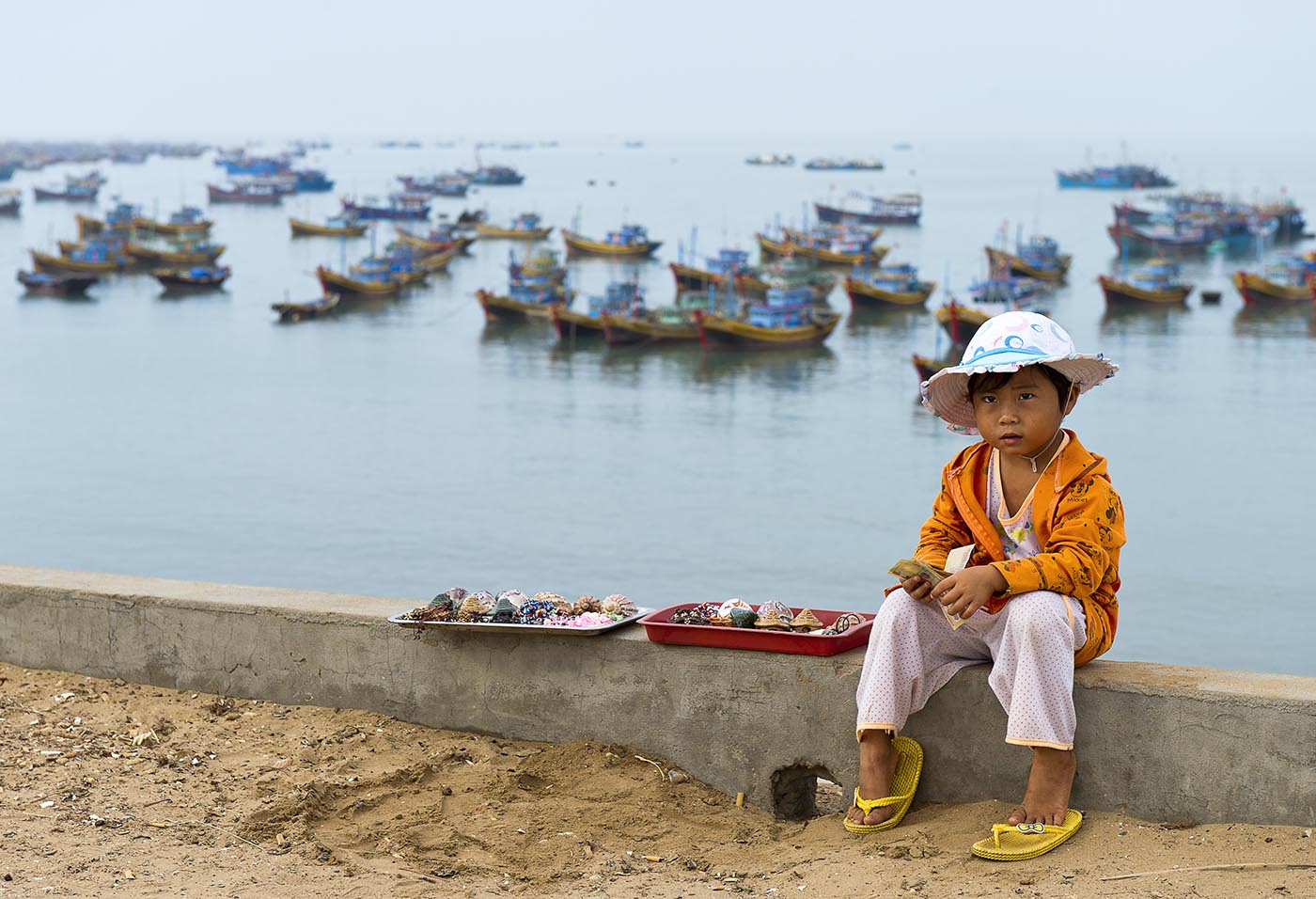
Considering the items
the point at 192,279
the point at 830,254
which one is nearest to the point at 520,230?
the point at 830,254

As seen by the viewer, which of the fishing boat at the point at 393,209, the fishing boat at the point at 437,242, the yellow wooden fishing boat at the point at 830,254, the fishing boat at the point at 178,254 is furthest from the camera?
the fishing boat at the point at 393,209

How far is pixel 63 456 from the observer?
35.1m

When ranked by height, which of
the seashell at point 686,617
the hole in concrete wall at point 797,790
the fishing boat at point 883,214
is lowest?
the fishing boat at point 883,214

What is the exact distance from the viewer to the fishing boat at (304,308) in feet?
182

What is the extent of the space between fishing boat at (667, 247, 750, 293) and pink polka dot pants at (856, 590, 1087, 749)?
2154 inches

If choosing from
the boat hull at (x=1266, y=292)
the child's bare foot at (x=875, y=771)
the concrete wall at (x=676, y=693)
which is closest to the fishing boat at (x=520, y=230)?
the boat hull at (x=1266, y=292)

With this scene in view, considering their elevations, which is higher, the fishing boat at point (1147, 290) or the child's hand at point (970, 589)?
the child's hand at point (970, 589)

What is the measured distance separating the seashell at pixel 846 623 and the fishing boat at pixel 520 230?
79214 mm

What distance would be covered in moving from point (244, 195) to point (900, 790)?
116m

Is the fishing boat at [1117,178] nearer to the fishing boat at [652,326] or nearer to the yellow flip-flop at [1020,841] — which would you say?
the fishing boat at [652,326]

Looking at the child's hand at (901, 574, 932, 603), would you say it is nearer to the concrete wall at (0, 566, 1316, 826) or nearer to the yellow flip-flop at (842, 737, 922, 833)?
the concrete wall at (0, 566, 1316, 826)

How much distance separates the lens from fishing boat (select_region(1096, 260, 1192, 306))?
55.8 meters

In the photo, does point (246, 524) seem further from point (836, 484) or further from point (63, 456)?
point (836, 484)

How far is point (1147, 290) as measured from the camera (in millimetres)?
56875
